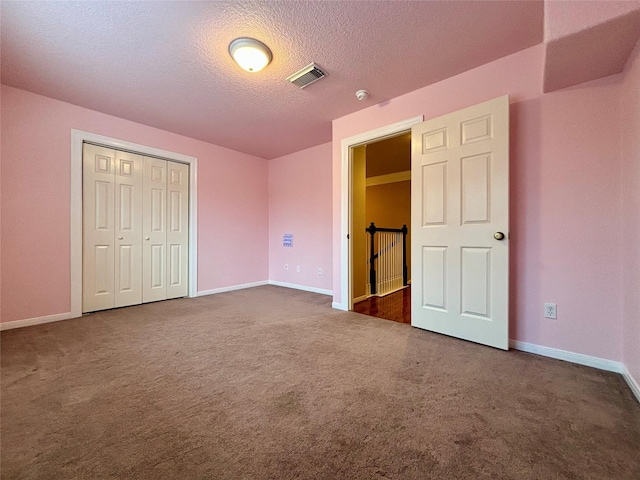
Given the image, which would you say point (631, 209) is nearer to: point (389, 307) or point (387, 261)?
point (389, 307)

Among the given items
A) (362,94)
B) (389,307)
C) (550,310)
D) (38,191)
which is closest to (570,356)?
(550,310)

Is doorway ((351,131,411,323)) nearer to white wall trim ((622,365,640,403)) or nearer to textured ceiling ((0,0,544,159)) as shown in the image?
textured ceiling ((0,0,544,159))

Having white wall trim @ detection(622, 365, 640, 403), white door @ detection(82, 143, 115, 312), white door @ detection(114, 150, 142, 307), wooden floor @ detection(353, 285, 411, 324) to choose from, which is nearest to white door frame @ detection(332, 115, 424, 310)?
wooden floor @ detection(353, 285, 411, 324)

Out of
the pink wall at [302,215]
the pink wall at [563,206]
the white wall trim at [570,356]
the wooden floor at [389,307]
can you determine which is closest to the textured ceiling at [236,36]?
the pink wall at [563,206]

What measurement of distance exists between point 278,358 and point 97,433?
1.04 m

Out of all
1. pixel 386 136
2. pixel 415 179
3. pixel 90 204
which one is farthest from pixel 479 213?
pixel 90 204

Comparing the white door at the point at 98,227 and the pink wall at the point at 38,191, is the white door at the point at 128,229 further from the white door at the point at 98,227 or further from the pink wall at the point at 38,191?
the pink wall at the point at 38,191

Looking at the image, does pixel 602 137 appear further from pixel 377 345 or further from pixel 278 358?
pixel 278 358

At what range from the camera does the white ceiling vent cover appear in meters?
2.26

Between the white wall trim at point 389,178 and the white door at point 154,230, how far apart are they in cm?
477

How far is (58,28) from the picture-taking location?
1849 mm

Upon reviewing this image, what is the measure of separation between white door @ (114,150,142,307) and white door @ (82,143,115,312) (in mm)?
54

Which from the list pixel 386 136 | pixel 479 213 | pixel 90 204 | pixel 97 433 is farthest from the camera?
pixel 90 204

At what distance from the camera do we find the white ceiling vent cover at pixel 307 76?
2.26 meters
